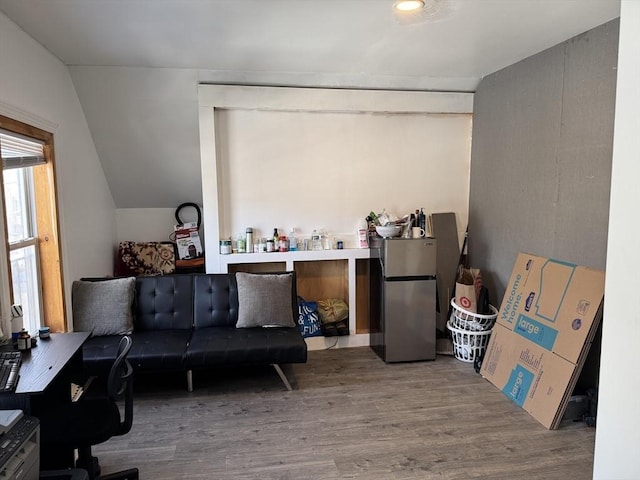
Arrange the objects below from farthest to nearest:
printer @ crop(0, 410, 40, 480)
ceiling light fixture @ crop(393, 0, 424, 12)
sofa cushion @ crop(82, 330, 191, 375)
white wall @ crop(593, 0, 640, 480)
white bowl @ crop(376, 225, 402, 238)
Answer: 1. white bowl @ crop(376, 225, 402, 238)
2. sofa cushion @ crop(82, 330, 191, 375)
3. ceiling light fixture @ crop(393, 0, 424, 12)
4. white wall @ crop(593, 0, 640, 480)
5. printer @ crop(0, 410, 40, 480)

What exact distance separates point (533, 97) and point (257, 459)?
322 cm

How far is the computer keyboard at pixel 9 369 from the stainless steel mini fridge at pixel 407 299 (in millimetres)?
2668

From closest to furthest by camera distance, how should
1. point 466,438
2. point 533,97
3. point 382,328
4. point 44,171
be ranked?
point 466,438 < point 44,171 < point 533,97 < point 382,328

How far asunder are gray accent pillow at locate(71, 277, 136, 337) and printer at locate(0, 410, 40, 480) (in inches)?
77.5

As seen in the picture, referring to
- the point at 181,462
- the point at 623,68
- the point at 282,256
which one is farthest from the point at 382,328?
the point at 623,68

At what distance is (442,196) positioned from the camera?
452cm

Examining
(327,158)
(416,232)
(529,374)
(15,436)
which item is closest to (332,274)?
(416,232)

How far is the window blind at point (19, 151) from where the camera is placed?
2.76 metres

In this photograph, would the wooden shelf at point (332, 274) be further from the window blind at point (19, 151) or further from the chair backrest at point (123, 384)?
the chair backrest at point (123, 384)

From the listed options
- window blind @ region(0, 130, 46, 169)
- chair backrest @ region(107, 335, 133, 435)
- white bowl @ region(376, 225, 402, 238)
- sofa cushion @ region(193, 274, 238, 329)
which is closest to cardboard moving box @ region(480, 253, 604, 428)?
white bowl @ region(376, 225, 402, 238)

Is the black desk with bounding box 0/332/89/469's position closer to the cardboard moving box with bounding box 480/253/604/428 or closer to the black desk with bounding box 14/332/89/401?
the black desk with bounding box 14/332/89/401

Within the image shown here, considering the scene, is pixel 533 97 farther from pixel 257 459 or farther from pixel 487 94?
pixel 257 459

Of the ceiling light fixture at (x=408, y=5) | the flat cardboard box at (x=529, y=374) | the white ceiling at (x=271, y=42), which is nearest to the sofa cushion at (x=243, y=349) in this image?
the flat cardboard box at (x=529, y=374)

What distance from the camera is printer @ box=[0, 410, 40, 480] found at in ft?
4.28
